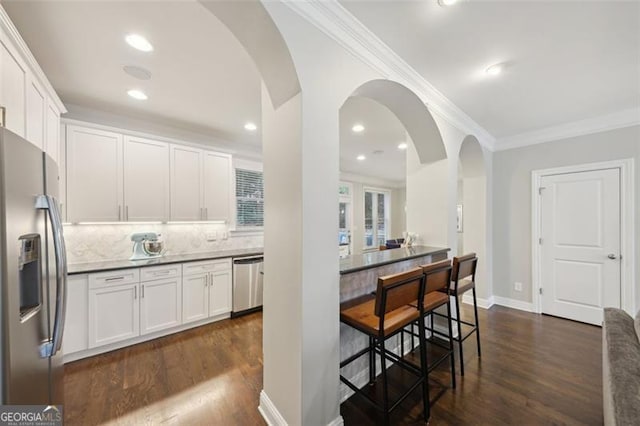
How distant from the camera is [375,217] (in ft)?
25.5

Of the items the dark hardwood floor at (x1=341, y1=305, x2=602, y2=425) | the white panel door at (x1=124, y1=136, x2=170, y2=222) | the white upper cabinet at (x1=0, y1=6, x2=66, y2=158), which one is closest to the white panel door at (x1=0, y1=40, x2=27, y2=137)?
the white upper cabinet at (x1=0, y1=6, x2=66, y2=158)

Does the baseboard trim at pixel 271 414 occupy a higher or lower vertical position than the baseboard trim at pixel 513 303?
higher

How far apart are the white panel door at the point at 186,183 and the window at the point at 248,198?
79cm

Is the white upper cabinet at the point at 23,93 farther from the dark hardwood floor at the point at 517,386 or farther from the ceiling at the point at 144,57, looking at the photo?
the dark hardwood floor at the point at 517,386

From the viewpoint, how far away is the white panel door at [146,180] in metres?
2.97

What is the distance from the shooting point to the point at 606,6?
1.52 m

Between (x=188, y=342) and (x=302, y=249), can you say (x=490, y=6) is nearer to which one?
(x=302, y=249)

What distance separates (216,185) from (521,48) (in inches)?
146

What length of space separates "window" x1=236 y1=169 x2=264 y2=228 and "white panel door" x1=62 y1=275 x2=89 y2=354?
2.09 meters

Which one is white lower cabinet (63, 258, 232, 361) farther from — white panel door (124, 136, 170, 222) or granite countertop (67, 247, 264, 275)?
white panel door (124, 136, 170, 222)

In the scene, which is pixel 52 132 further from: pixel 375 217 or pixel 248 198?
pixel 375 217

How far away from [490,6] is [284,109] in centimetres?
142

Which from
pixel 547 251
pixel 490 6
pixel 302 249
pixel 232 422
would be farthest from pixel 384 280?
pixel 547 251

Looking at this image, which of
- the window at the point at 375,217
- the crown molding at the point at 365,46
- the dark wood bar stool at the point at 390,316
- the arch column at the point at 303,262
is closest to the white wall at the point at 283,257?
the arch column at the point at 303,262
